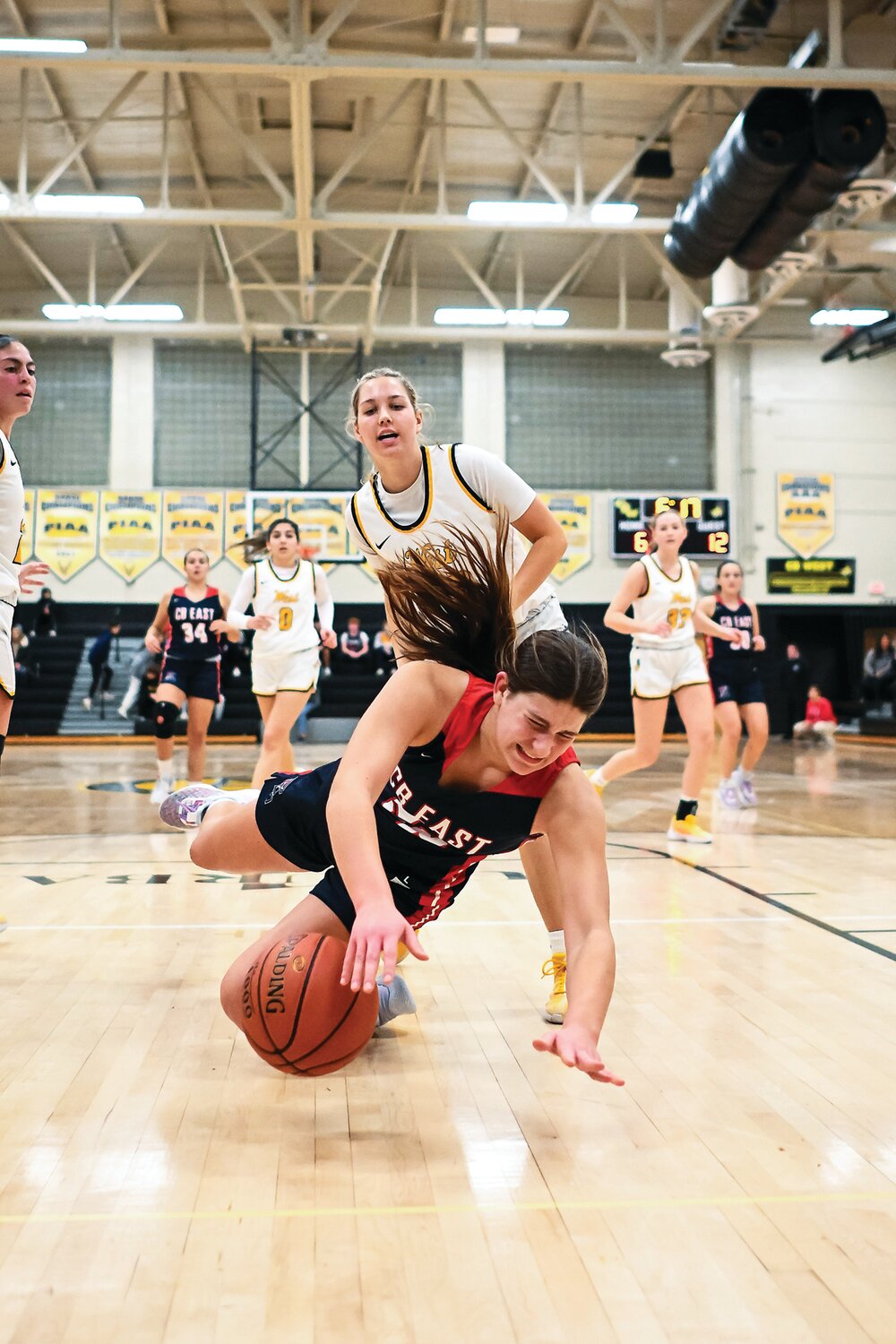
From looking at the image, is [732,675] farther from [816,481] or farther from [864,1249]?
[816,481]

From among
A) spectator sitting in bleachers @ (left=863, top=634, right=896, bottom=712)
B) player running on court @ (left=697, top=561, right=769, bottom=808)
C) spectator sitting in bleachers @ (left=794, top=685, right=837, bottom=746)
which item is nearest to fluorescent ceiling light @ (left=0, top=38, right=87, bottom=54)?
player running on court @ (left=697, top=561, right=769, bottom=808)

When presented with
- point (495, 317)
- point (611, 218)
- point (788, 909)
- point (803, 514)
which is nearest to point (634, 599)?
point (788, 909)

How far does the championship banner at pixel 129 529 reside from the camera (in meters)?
21.3

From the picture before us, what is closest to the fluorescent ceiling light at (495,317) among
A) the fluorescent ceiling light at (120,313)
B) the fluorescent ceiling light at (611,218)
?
the fluorescent ceiling light at (611,218)

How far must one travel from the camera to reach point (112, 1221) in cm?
191

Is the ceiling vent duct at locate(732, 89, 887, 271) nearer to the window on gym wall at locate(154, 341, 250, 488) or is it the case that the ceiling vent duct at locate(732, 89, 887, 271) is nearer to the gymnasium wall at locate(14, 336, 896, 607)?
the gymnasium wall at locate(14, 336, 896, 607)

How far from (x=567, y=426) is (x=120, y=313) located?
7.94m

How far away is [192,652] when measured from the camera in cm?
825

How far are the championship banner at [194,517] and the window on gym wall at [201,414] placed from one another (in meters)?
0.28

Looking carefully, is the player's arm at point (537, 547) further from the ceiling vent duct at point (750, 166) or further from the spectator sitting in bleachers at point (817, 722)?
the spectator sitting in bleachers at point (817, 722)

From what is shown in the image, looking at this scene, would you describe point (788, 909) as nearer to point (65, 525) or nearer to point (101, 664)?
point (101, 664)

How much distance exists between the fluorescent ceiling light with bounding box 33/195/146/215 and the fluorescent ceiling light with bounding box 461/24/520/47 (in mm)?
4335

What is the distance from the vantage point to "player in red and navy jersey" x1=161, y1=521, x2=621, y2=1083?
2.14 meters

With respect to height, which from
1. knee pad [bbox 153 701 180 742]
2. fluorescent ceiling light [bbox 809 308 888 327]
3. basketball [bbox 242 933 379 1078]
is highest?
fluorescent ceiling light [bbox 809 308 888 327]
